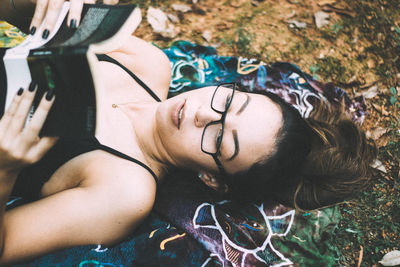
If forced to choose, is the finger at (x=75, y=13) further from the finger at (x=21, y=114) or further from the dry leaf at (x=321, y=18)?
the dry leaf at (x=321, y=18)

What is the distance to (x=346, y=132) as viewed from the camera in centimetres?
242

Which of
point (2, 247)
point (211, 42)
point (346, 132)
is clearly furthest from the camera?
point (211, 42)

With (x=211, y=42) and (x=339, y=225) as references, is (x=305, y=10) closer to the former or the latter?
(x=211, y=42)

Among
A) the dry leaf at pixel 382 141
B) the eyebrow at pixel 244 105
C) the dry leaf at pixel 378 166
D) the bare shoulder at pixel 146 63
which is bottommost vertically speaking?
the dry leaf at pixel 378 166

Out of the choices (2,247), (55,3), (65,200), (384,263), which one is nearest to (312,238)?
(384,263)

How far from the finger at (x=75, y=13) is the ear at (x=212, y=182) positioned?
1331mm

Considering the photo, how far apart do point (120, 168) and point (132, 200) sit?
0.24m

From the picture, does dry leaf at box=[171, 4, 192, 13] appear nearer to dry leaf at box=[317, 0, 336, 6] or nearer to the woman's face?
dry leaf at box=[317, 0, 336, 6]

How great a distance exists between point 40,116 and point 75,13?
0.59 m

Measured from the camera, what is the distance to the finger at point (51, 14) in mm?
1436

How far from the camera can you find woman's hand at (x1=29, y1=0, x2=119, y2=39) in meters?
1.42

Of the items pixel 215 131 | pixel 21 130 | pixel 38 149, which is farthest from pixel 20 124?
pixel 215 131

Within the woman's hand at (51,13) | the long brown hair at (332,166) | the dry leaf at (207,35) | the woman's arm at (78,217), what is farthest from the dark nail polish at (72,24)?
the dry leaf at (207,35)

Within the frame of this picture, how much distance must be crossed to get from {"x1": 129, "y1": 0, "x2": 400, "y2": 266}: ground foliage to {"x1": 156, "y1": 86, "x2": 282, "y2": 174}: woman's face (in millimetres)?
1628
